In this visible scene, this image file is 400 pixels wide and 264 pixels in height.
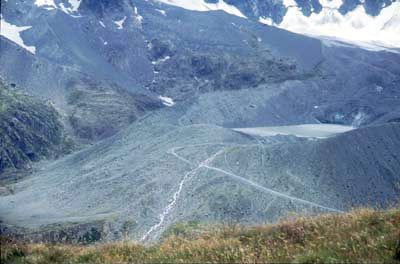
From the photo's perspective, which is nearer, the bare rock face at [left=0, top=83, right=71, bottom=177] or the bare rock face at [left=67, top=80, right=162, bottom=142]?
the bare rock face at [left=0, top=83, right=71, bottom=177]

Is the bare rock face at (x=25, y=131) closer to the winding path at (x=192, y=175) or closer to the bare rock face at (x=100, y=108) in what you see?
the bare rock face at (x=100, y=108)

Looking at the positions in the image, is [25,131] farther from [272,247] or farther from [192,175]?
[272,247]

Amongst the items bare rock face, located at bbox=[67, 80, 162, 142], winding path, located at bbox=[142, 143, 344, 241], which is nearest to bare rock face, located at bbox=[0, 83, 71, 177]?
bare rock face, located at bbox=[67, 80, 162, 142]

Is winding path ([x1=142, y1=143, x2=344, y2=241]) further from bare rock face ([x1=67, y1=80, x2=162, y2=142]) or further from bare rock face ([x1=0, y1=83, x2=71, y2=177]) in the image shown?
bare rock face ([x1=67, y1=80, x2=162, y2=142])

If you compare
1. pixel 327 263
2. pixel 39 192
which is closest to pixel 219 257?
pixel 327 263

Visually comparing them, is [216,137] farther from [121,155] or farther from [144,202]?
[144,202]
